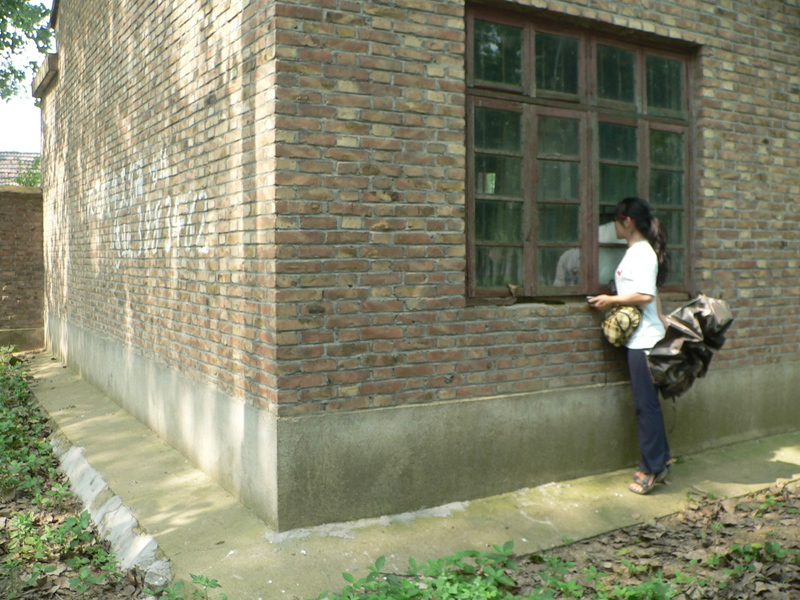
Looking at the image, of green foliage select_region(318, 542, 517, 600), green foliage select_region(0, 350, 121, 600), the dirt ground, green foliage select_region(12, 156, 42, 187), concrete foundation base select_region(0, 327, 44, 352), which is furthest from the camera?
green foliage select_region(12, 156, 42, 187)

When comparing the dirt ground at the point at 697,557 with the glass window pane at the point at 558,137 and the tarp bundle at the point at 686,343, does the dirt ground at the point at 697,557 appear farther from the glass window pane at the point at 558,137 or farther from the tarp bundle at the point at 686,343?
the glass window pane at the point at 558,137

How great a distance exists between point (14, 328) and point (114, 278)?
643 cm

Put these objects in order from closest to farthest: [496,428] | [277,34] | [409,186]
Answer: [277,34] → [409,186] → [496,428]

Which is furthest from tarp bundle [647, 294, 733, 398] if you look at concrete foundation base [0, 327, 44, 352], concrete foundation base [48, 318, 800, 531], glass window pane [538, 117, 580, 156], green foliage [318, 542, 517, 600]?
concrete foundation base [0, 327, 44, 352]

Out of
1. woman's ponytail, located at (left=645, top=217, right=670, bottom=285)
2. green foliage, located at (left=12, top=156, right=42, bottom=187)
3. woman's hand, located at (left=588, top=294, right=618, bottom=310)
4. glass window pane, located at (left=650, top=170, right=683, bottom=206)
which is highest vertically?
green foliage, located at (left=12, top=156, right=42, bottom=187)

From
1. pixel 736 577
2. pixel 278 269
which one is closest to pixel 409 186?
pixel 278 269

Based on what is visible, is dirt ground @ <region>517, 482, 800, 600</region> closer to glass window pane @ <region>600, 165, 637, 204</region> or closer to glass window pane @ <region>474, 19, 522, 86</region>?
glass window pane @ <region>600, 165, 637, 204</region>

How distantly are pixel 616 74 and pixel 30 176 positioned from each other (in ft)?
74.5

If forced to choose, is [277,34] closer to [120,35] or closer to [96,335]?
[120,35]

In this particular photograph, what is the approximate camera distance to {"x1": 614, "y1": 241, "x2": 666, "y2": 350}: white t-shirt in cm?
530

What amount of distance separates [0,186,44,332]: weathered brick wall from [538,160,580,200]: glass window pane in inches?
433

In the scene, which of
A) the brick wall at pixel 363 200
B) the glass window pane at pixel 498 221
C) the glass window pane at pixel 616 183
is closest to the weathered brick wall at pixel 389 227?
the brick wall at pixel 363 200

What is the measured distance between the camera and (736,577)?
13.2 feet

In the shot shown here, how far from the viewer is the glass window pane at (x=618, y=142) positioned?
5.82 m
